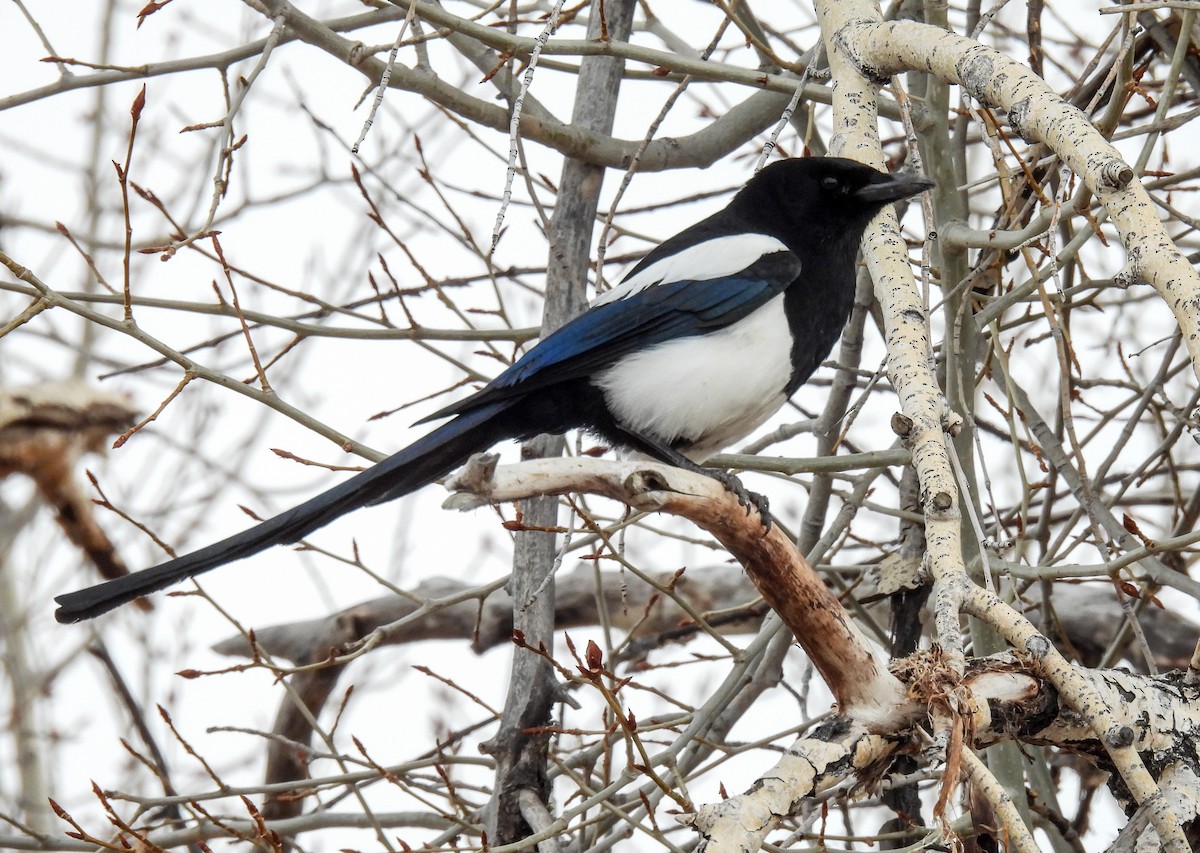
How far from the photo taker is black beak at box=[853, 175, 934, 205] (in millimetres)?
2799

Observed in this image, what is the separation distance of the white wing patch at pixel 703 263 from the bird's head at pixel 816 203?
0.08 meters

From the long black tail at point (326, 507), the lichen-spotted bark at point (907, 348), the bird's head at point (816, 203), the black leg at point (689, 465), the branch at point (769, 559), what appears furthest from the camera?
the bird's head at point (816, 203)

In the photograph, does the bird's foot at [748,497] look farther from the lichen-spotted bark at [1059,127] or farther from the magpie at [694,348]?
the lichen-spotted bark at [1059,127]

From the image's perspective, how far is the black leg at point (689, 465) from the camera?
234 centimetres

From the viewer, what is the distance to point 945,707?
169 centimetres

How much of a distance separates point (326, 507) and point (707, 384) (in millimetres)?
800

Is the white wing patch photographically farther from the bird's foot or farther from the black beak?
the bird's foot

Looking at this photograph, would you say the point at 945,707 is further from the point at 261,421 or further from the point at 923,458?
the point at 261,421

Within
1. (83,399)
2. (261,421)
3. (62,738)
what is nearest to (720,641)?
(83,399)

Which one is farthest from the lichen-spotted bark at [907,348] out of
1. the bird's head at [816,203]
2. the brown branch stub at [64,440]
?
the brown branch stub at [64,440]

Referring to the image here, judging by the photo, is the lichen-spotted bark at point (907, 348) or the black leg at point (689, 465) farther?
the black leg at point (689, 465)

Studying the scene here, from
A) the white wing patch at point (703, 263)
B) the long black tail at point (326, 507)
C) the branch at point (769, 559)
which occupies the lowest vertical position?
the branch at point (769, 559)

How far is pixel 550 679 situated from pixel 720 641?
1.25ft

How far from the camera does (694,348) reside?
2771 mm
